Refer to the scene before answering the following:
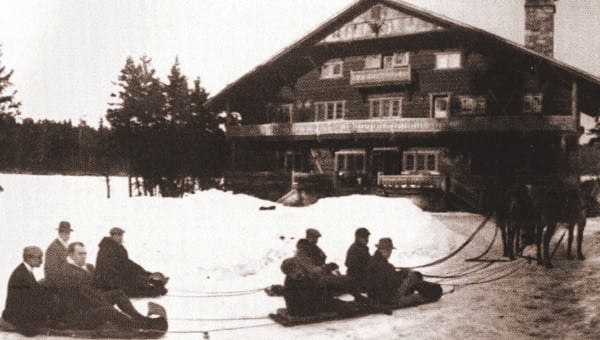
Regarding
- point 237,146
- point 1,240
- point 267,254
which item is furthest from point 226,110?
point 1,240

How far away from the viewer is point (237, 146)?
2911 centimetres

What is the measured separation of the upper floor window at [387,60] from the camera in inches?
1040

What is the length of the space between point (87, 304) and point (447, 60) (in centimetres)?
2162

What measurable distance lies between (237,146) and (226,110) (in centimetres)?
198

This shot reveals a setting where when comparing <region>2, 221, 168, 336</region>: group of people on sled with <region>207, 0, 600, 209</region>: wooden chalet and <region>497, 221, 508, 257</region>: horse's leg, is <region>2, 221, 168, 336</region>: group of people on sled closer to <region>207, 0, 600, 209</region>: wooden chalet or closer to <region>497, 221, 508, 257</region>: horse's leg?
<region>497, 221, 508, 257</region>: horse's leg

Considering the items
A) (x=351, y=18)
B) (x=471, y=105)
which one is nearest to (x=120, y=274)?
(x=351, y=18)

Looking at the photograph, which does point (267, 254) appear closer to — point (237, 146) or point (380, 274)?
point (380, 274)

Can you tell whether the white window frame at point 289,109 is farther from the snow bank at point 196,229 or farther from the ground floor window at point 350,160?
the snow bank at point 196,229

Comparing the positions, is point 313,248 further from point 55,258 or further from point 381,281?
point 55,258

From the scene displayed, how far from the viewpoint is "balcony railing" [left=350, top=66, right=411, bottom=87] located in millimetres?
25773

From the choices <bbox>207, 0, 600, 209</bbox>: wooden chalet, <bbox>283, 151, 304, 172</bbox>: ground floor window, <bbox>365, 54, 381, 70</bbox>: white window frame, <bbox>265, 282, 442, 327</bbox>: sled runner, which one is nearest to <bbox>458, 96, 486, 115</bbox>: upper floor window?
<bbox>207, 0, 600, 209</bbox>: wooden chalet

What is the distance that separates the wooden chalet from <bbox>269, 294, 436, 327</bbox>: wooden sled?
14.1 meters

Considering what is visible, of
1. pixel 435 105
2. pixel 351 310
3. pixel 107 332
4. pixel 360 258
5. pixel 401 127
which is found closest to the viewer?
pixel 107 332

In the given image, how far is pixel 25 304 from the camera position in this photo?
21.8 ft
